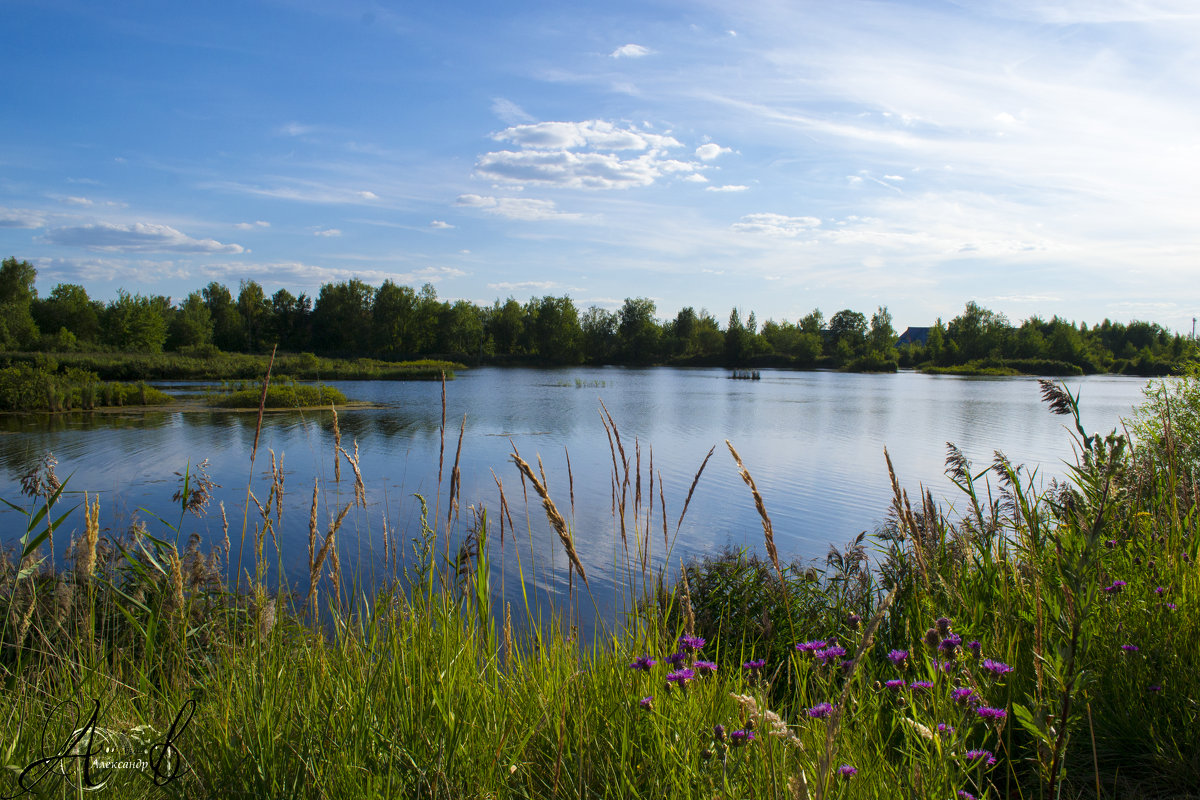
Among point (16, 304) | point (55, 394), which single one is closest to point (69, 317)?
point (16, 304)

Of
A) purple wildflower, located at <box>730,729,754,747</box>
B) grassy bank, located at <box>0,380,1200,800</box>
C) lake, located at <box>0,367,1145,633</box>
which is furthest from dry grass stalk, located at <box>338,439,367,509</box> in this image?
purple wildflower, located at <box>730,729,754,747</box>

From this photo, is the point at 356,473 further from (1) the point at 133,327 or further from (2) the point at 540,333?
(2) the point at 540,333

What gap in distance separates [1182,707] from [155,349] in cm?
5714

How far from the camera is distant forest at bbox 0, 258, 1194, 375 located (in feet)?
182

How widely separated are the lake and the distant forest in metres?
35.4

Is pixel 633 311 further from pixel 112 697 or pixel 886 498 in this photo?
pixel 112 697

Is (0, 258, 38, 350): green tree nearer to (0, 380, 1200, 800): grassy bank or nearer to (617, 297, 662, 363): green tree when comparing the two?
(0, 380, 1200, 800): grassy bank

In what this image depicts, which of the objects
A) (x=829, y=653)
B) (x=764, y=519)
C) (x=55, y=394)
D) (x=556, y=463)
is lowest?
(x=556, y=463)

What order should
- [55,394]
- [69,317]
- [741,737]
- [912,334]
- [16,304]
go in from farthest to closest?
[912,334]
[69,317]
[16,304]
[55,394]
[741,737]

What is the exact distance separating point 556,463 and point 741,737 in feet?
41.3

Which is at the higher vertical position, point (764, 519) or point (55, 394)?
point (764, 519)

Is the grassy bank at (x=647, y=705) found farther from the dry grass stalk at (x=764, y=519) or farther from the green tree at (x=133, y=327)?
the green tree at (x=133, y=327)

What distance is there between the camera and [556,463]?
45.1 feet

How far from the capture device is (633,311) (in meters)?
93.6
